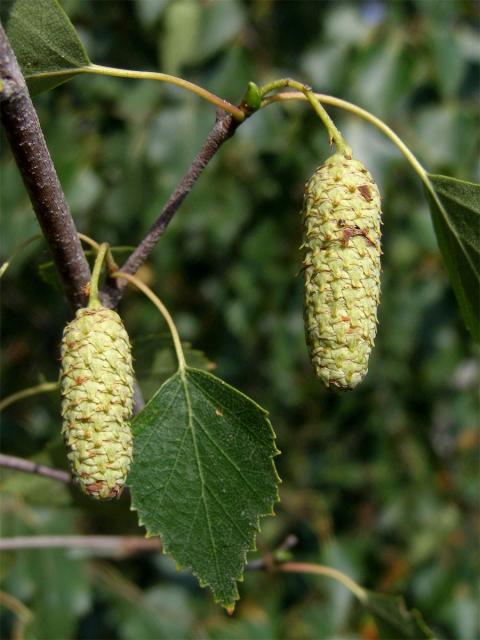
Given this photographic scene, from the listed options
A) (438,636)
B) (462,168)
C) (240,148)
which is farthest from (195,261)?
(438,636)

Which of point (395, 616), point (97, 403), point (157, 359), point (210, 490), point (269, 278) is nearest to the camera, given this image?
point (97, 403)

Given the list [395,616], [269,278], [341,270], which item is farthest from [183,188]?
[269,278]

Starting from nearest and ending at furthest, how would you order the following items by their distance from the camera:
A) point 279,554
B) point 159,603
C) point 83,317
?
point 83,317 → point 279,554 → point 159,603

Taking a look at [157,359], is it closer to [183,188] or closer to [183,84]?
[183,188]

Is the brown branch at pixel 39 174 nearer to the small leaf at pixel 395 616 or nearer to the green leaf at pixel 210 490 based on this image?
the green leaf at pixel 210 490


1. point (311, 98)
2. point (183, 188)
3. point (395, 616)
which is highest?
point (311, 98)

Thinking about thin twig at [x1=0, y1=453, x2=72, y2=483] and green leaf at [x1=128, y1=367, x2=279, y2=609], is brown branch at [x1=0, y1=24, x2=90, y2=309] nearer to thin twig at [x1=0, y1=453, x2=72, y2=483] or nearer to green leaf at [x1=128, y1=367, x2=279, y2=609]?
green leaf at [x1=128, y1=367, x2=279, y2=609]

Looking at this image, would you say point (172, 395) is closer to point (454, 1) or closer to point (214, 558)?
point (214, 558)
